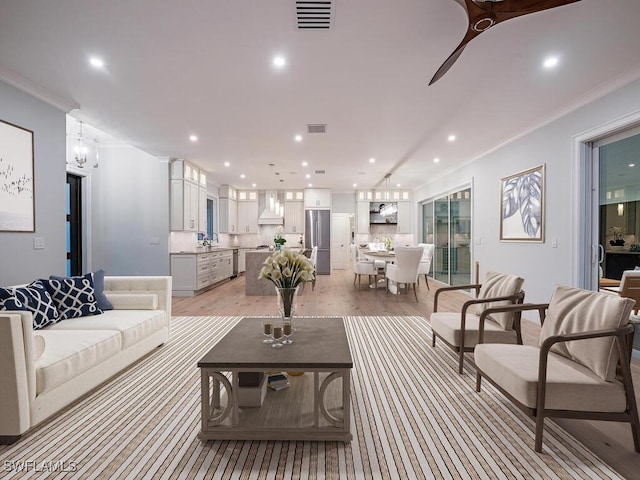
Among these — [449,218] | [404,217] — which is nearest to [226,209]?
[404,217]

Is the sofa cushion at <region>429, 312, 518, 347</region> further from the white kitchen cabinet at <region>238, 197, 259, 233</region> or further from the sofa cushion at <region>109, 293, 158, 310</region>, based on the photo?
the white kitchen cabinet at <region>238, 197, 259, 233</region>

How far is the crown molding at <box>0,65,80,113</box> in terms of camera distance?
311 centimetres

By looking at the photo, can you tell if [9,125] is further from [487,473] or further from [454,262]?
[454,262]

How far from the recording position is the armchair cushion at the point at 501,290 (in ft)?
8.99

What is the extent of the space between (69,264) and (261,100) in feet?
14.9

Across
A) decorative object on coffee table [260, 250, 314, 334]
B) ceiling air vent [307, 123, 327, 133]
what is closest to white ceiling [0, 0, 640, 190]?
ceiling air vent [307, 123, 327, 133]

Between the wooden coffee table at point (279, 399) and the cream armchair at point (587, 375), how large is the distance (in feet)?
3.23

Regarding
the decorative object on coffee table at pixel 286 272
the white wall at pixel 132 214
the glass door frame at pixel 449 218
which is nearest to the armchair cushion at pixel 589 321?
the decorative object on coffee table at pixel 286 272

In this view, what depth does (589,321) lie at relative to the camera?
1.96 m

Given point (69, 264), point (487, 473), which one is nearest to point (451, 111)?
point (487, 473)

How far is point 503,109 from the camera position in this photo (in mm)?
3965

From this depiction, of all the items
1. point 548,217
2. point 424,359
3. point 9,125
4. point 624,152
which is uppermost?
point 9,125

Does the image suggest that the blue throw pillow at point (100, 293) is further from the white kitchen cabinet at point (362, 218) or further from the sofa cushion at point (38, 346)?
the white kitchen cabinet at point (362, 218)

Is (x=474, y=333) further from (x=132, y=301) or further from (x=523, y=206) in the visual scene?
(x=132, y=301)
